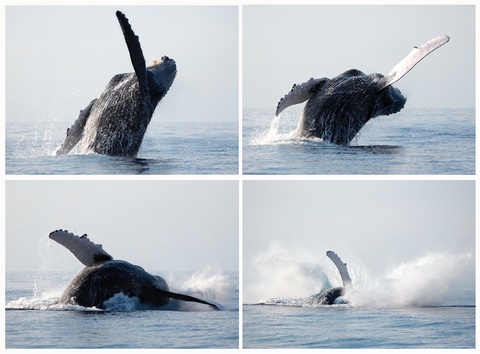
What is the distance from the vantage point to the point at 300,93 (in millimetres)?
14977

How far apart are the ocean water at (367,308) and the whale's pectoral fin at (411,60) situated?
2088mm

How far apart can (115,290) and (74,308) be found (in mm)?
494

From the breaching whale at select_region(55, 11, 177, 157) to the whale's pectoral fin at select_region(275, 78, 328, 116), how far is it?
1347mm

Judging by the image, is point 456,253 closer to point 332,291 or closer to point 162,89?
point 332,291

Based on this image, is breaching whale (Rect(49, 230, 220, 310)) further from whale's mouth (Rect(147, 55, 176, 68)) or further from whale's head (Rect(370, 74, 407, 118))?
whale's head (Rect(370, 74, 407, 118))

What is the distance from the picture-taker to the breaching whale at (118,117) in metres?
A: 14.7

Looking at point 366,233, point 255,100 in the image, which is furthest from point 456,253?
point 255,100

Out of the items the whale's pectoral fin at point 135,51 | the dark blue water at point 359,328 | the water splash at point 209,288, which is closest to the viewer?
the whale's pectoral fin at point 135,51

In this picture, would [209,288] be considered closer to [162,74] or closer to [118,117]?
[118,117]

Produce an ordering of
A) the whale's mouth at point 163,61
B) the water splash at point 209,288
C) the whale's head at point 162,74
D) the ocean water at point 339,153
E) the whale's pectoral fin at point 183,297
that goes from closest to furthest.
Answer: the whale's pectoral fin at point 183,297, the ocean water at point 339,153, the water splash at point 209,288, the whale's head at point 162,74, the whale's mouth at point 163,61

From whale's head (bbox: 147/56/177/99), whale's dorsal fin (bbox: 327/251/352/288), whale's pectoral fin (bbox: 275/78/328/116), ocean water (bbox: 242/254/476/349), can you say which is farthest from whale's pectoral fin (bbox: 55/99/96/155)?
whale's dorsal fin (bbox: 327/251/352/288)

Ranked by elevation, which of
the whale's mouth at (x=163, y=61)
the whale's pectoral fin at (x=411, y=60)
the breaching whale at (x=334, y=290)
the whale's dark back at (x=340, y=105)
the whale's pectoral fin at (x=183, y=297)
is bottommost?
the whale's pectoral fin at (x=183, y=297)

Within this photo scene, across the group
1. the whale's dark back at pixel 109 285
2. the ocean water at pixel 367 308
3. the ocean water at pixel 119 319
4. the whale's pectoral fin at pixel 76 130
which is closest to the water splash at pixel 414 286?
the ocean water at pixel 367 308

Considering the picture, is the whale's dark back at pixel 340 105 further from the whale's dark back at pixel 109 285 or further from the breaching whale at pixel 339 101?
the whale's dark back at pixel 109 285
